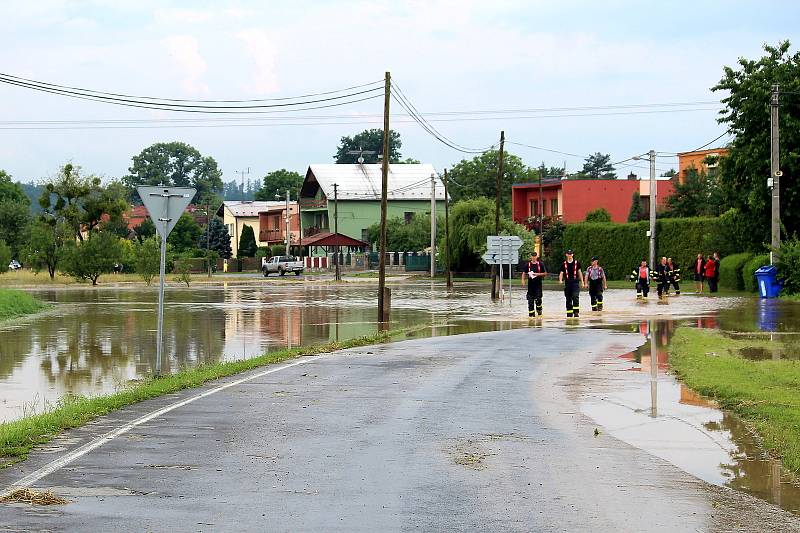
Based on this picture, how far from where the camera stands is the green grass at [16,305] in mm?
37909

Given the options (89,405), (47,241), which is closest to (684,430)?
(89,405)

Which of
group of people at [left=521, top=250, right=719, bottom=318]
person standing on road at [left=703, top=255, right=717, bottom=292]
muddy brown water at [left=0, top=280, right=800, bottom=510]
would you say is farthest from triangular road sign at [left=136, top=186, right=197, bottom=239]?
person standing on road at [left=703, top=255, right=717, bottom=292]

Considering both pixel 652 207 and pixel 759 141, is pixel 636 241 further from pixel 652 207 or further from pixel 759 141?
pixel 759 141

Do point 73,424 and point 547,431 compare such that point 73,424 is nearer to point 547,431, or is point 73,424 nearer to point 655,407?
point 547,431

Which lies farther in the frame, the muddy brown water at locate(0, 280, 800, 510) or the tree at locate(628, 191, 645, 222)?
the tree at locate(628, 191, 645, 222)

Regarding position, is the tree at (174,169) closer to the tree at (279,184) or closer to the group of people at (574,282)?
the tree at (279,184)

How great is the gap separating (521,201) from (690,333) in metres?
72.1

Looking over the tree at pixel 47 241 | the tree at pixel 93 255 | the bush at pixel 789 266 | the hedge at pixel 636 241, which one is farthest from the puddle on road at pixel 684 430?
the tree at pixel 47 241

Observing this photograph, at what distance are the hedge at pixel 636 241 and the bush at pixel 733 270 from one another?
204cm

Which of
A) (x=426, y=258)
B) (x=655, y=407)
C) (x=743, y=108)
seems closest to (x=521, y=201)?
(x=426, y=258)

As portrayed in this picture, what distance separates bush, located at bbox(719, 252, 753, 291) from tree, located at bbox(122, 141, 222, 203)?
119827 millimetres

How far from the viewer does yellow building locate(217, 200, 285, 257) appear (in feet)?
449

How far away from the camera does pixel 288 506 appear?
8398 mm

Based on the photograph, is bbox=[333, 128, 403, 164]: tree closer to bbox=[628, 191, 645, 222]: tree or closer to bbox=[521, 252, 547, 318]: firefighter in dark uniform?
bbox=[628, 191, 645, 222]: tree
